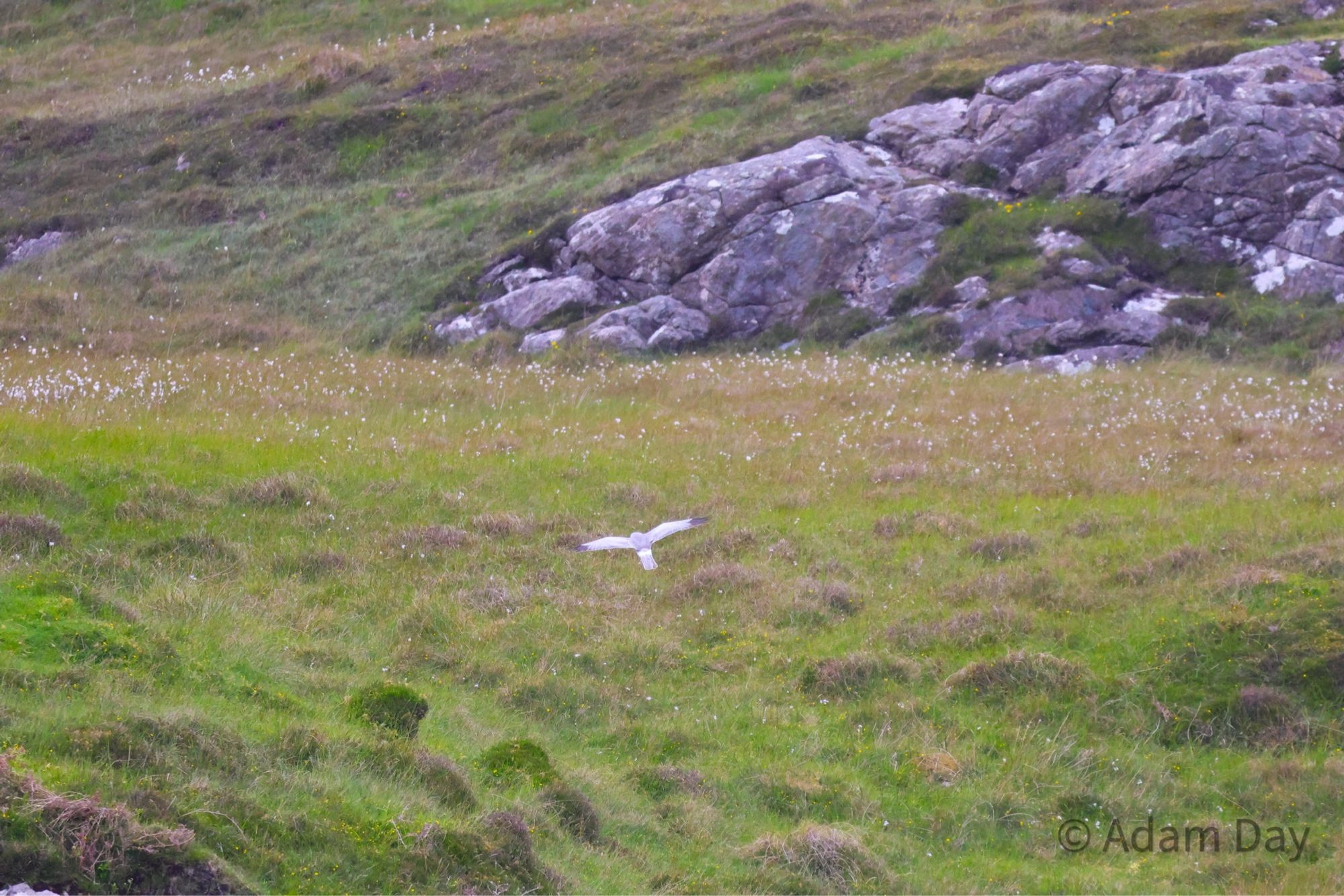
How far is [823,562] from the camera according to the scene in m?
10.8

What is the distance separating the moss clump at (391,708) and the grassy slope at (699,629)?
0.11 meters

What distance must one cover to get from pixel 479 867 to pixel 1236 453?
1071cm

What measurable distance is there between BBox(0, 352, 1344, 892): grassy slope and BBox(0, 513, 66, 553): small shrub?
109mm

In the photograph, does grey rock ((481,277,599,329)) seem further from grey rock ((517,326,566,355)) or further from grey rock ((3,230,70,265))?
grey rock ((3,230,70,265))

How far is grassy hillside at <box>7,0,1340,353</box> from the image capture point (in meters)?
24.0

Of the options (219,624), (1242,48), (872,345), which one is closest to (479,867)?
(219,624)

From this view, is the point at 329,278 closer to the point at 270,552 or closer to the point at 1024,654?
the point at 270,552

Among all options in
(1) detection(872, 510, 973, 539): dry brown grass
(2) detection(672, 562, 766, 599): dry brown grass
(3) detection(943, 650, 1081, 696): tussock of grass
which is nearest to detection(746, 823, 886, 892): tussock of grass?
(3) detection(943, 650, 1081, 696): tussock of grass

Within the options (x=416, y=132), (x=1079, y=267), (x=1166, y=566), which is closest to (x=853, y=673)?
(x=1166, y=566)

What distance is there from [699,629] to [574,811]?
3.26m

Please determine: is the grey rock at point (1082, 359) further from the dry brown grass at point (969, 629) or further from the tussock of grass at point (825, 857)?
the tussock of grass at point (825, 857)

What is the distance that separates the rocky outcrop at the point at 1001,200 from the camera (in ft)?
64.0

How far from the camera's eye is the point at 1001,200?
21.9 metres

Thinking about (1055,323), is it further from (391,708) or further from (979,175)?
(391,708)
